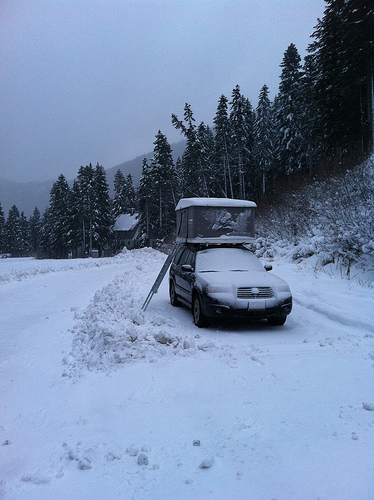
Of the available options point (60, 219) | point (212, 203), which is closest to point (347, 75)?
point (212, 203)

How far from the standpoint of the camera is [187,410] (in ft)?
12.3

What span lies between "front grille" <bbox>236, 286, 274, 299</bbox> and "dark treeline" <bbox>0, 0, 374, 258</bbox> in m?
10.5

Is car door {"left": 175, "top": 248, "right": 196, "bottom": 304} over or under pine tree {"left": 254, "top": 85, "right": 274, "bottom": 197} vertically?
under

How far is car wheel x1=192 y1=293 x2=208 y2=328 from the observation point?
720 centimetres

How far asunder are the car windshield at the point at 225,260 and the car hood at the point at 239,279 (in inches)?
10.2

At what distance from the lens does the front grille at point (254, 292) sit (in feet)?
22.8

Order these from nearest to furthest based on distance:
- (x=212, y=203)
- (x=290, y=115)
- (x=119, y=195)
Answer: (x=212, y=203), (x=290, y=115), (x=119, y=195)

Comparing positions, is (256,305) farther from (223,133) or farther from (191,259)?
(223,133)

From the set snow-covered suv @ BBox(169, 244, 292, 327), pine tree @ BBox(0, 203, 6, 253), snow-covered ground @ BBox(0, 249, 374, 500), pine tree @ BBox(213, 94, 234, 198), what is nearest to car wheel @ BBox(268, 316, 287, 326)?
snow-covered suv @ BBox(169, 244, 292, 327)

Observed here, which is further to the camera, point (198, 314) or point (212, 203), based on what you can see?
point (212, 203)

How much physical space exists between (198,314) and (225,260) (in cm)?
161

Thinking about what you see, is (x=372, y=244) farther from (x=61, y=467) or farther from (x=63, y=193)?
(x=63, y=193)

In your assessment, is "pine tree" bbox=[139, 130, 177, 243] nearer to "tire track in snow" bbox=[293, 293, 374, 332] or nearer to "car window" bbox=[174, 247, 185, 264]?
"car window" bbox=[174, 247, 185, 264]

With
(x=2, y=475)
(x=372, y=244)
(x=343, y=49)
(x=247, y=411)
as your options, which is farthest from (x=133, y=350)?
(x=343, y=49)
